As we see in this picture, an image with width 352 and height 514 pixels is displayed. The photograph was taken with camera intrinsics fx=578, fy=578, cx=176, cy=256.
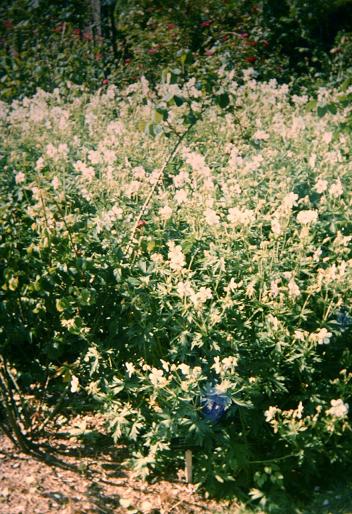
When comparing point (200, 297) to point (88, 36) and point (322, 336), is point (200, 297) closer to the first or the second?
point (322, 336)

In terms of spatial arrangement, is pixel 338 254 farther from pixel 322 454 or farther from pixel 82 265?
pixel 82 265

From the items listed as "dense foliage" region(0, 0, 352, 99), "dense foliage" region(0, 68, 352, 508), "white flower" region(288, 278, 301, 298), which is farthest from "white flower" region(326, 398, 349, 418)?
"dense foliage" region(0, 0, 352, 99)

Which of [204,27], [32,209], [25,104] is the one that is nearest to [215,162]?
[32,209]

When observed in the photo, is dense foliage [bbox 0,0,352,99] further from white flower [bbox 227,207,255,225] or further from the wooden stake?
the wooden stake

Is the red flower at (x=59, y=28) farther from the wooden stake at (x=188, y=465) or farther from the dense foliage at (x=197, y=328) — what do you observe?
the wooden stake at (x=188, y=465)

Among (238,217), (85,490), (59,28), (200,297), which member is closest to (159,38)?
(59,28)

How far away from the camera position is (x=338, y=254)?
344 centimetres

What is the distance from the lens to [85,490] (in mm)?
→ 3045

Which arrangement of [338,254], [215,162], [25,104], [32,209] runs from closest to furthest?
1. [32,209]
2. [338,254]
3. [215,162]
4. [25,104]

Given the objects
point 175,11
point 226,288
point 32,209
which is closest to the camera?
point 226,288

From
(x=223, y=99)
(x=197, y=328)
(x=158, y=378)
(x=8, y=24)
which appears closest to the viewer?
(x=158, y=378)

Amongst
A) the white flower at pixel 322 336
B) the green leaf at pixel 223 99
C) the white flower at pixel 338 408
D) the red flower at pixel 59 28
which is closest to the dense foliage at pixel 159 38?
the red flower at pixel 59 28

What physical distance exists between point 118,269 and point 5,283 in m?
0.58

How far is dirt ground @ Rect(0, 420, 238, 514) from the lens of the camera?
292 cm
